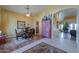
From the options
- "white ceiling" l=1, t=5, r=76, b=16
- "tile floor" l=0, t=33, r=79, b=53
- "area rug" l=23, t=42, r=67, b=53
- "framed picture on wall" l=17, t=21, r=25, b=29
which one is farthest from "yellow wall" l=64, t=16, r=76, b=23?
"framed picture on wall" l=17, t=21, r=25, b=29

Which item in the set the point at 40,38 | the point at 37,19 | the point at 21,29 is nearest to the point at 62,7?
the point at 37,19

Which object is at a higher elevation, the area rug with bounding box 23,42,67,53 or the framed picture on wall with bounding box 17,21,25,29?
the framed picture on wall with bounding box 17,21,25,29

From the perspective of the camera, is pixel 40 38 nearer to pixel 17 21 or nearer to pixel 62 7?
pixel 17 21

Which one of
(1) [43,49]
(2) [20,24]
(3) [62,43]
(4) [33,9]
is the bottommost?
(1) [43,49]

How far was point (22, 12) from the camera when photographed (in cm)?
233

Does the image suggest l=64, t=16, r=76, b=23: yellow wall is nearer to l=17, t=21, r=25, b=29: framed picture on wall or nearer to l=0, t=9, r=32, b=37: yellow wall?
l=0, t=9, r=32, b=37: yellow wall

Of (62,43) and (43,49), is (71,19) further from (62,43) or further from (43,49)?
(43,49)

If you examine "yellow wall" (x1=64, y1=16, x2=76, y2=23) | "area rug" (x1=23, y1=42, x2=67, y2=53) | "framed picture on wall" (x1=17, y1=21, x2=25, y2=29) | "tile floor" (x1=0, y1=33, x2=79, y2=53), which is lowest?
"area rug" (x1=23, y1=42, x2=67, y2=53)

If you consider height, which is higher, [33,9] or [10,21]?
[33,9]

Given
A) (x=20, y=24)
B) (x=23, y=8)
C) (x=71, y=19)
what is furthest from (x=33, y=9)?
(x=71, y=19)

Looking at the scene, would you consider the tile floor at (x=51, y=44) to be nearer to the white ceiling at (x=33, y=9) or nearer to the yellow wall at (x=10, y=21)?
the yellow wall at (x=10, y=21)

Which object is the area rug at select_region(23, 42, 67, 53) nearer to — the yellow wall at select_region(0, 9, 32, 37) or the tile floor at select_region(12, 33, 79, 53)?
the tile floor at select_region(12, 33, 79, 53)
